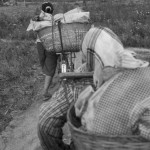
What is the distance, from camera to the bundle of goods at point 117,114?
220 cm

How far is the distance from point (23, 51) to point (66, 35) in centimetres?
507

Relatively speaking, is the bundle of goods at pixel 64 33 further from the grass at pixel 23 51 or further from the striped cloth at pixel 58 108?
Answer: the striped cloth at pixel 58 108

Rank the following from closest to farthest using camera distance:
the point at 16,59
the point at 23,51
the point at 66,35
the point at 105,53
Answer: the point at 105,53 → the point at 66,35 → the point at 16,59 → the point at 23,51

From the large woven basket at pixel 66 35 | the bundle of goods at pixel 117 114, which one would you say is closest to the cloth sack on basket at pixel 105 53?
the bundle of goods at pixel 117 114

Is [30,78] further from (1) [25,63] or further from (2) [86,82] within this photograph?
Answer: (2) [86,82]

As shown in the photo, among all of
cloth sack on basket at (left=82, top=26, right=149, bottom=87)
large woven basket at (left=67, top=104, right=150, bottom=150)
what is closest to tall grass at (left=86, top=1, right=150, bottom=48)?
cloth sack on basket at (left=82, top=26, right=149, bottom=87)

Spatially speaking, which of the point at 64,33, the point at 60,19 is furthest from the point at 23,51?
the point at 64,33

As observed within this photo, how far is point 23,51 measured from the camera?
33.2ft

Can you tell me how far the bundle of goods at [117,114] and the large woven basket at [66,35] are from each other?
2756mm

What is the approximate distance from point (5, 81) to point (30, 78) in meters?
0.58

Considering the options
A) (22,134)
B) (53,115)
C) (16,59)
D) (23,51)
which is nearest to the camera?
(53,115)

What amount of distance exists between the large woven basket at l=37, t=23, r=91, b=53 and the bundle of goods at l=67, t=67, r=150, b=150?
2756 millimetres

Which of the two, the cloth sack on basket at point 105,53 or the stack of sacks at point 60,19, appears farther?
the stack of sacks at point 60,19

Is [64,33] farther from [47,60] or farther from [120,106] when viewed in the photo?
[120,106]
